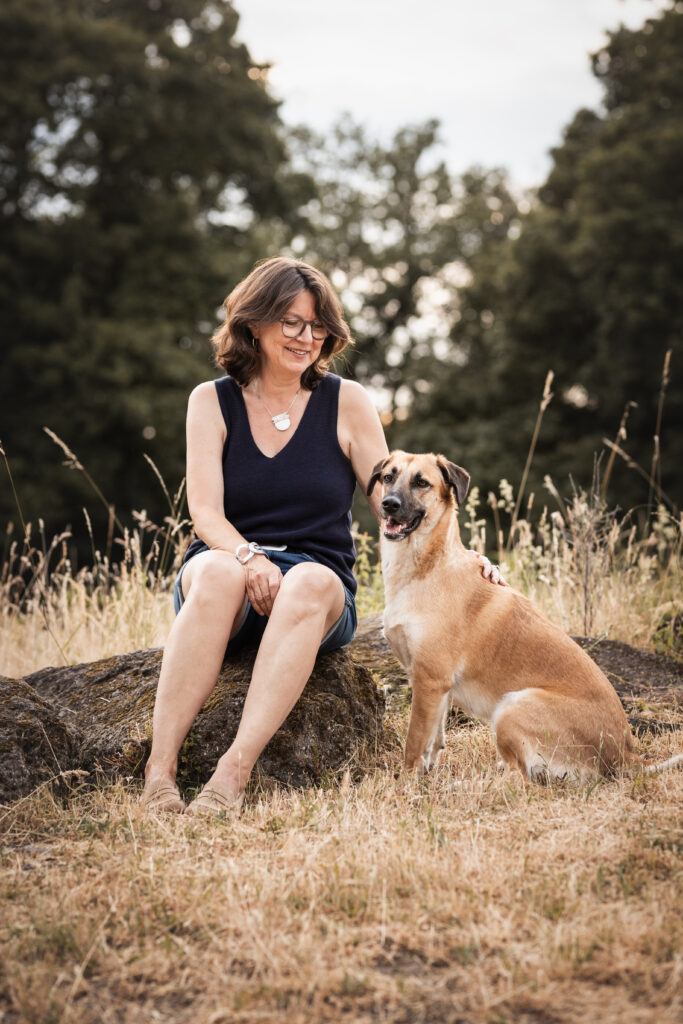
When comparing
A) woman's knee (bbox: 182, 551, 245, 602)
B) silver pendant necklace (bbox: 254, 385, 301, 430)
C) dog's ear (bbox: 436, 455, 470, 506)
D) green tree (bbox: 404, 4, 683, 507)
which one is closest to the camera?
woman's knee (bbox: 182, 551, 245, 602)

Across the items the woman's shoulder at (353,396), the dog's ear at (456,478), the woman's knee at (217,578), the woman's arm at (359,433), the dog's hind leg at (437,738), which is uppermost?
the woman's shoulder at (353,396)

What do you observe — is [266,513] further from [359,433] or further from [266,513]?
[359,433]

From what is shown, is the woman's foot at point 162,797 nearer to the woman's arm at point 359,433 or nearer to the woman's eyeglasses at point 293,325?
the woman's arm at point 359,433

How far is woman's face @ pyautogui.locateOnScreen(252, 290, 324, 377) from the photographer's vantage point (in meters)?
4.12

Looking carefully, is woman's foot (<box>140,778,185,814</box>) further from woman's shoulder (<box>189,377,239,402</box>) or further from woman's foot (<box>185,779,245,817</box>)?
woman's shoulder (<box>189,377,239,402</box>)

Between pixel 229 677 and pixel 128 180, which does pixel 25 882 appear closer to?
pixel 229 677

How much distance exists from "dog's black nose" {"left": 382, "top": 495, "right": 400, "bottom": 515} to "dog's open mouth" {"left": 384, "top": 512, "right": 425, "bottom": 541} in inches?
1.6

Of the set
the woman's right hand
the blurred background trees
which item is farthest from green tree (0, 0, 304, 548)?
the woman's right hand


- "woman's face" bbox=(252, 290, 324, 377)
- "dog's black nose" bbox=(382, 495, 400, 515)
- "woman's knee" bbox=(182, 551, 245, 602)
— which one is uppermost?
"woman's face" bbox=(252, 290, 324, 377)

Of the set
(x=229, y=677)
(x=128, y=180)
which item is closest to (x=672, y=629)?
(x=229, y=677)

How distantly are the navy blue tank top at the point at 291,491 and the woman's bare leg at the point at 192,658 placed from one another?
0.47 m

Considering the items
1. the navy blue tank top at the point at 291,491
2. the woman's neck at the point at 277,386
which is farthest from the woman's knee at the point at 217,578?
the woman's neck at the point at 277,386

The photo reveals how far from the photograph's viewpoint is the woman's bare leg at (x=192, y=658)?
3.58 metres

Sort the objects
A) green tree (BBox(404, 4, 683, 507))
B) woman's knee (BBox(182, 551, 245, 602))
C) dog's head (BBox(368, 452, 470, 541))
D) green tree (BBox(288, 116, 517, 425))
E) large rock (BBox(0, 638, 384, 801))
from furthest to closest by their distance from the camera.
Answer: green tree (BBox(288, 116, 517, 425)) → green tree (BBox(404, 4, 683, 507)) → dog's head (BBox(368, 452, 470, 541)) → large rock (BBox(0, 638, 384, 801)) → woman's knee (BBox(182, 551, 245, 602))
